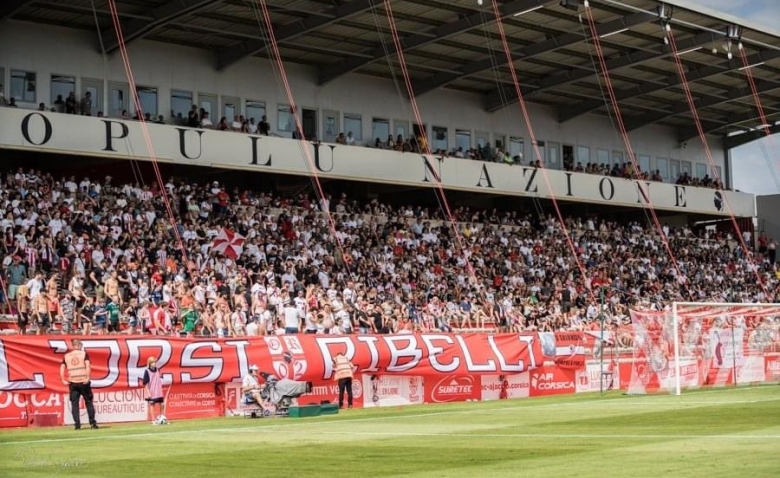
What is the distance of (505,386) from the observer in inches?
1364

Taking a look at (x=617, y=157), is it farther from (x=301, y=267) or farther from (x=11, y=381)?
(x=11, y=381)

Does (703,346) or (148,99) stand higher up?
(148,99)

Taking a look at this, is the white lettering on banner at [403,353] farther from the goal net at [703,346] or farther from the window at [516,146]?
the window at [516,146]

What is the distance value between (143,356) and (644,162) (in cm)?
4861

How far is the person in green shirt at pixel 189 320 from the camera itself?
31.8m

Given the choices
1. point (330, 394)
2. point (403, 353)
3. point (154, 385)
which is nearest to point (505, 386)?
point (403, 353)

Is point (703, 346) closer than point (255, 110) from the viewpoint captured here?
Yes

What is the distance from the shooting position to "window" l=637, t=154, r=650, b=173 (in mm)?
69625

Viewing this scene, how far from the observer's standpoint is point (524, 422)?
22.6 metres

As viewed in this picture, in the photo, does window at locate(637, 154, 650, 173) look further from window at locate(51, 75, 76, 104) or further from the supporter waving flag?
window at locate(51, 75, 76, 104)

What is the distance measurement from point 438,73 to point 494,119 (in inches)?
256

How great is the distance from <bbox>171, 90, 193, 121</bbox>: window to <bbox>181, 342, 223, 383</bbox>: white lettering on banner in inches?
866

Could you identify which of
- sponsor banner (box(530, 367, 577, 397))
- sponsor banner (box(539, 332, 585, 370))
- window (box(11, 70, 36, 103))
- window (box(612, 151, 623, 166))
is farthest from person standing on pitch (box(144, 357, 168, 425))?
window (box(612, 151, 623, 166))

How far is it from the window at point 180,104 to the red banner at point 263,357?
63.9 ft
